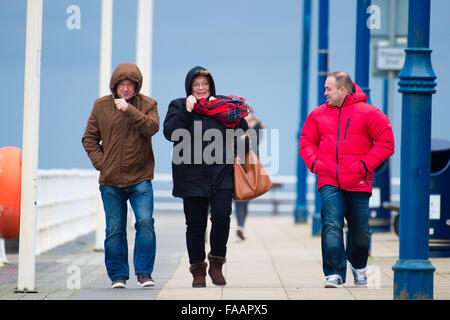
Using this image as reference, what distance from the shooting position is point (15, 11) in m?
9.84

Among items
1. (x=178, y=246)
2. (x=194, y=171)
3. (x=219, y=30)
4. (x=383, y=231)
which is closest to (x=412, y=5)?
(x=194, y=171)

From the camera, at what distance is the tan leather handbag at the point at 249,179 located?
7191 millimetres

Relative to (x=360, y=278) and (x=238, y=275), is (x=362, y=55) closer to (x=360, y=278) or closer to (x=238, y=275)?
(x=238, y=275)

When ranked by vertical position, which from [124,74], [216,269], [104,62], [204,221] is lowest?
[216,269]

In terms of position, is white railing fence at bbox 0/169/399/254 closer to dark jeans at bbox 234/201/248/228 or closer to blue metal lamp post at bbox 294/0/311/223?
dark jeans at bbox 234/201/248/228

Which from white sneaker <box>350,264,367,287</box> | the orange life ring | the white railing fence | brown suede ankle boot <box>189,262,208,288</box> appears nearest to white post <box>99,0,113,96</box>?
the white railing fence

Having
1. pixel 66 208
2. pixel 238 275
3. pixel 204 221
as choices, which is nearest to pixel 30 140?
pixel 204 221

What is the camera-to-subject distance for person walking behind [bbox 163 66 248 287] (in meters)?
7.11

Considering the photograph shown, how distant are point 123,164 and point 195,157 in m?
0.56

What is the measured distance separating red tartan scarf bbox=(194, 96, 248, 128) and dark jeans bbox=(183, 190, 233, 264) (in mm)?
536

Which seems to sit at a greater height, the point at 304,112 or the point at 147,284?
the point at 304,112

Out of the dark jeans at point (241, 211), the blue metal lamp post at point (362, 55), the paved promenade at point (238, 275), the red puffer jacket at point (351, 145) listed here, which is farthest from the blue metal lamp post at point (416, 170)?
the dark jeans at point (241, 211)

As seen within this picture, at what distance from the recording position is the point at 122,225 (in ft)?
24.3
